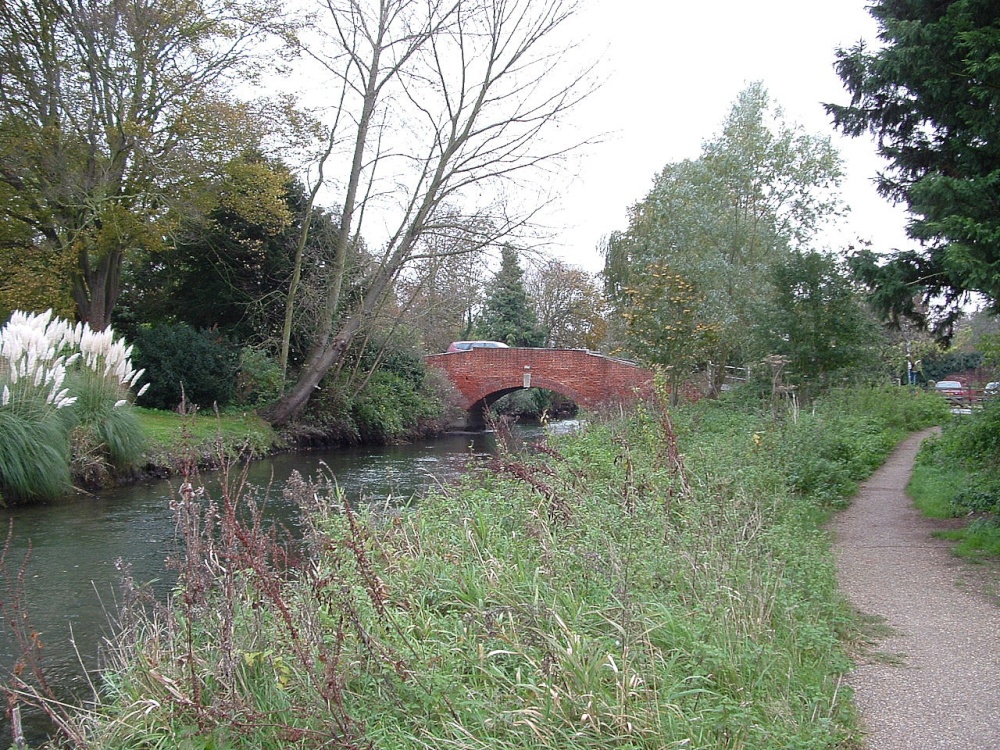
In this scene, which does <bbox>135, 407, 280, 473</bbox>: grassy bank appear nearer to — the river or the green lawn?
the green lawn

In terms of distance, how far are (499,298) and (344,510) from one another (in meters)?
39.6

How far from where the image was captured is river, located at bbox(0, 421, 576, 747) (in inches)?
234

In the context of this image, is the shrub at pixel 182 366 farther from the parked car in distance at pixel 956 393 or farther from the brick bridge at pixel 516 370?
the parked car in distance at pixel 956 393

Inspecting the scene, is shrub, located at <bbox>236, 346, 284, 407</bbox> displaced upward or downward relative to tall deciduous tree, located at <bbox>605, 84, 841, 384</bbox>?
downward

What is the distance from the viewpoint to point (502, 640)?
13.2 feet

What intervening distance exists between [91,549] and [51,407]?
3.25m

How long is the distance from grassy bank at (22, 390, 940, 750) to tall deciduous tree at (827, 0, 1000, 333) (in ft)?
10.5

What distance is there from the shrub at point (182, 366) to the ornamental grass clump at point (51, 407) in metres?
6.09

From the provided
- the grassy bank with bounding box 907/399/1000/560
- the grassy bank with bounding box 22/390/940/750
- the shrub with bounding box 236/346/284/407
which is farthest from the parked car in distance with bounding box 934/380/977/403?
the shrub with bounding box 236/346/284/407

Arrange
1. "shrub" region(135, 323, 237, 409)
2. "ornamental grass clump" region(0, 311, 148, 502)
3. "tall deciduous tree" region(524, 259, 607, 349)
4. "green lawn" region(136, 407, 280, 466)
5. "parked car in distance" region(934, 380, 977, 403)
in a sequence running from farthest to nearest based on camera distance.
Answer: "tall deciduous tree" region(524, 259, 607, 349)
"shrub" region(135, 323, 237, 409)
"green lawn" region(136, 407, 280, 466)
"parked car in distance" region(934, 380, 977, 403)
"ornamental grass clump" region(0, 311, 148, 502)

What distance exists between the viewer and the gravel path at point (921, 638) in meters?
3.83

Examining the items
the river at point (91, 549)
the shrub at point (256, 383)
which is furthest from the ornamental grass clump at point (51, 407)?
the shrub at point (256, 383)

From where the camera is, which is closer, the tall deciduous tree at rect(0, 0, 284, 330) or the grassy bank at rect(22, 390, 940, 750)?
the grassy bank at rect(22, 390, 940, 750)

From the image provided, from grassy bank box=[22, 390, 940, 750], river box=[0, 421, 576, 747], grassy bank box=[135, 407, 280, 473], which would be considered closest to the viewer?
grassy bank box=[22, 390, 940, 750]
